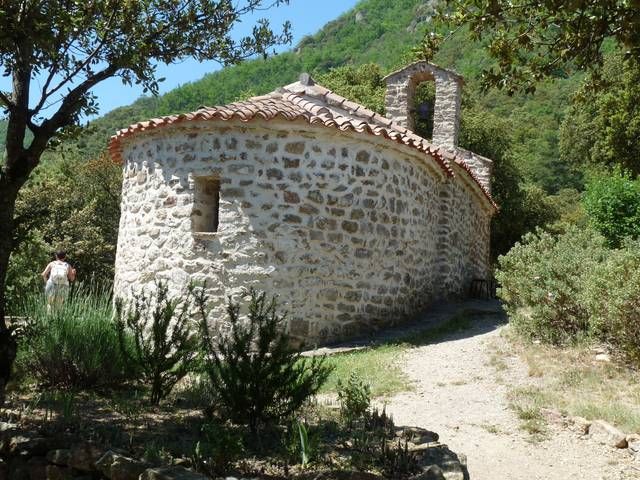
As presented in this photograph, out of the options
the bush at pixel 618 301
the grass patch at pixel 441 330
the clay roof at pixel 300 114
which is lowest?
the grass patch at pixel 441 330

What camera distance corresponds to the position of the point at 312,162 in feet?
27.8

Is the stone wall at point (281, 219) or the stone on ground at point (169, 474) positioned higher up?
the stone wall at point (281, 219)

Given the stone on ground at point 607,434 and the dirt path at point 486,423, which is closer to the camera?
the dirt path at point 486,423

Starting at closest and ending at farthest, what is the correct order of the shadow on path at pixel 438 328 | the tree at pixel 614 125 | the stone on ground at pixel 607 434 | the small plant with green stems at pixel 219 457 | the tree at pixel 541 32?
1. the small plant with green stems at pixel 219 457
2. the tree at pixel 541 32
3. the stone on ground at pixel 607 434
4. the shadow on path at pixel 438 328
5. the tree at pixel 614 125

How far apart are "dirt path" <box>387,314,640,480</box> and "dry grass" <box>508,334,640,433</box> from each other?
0.58 ft

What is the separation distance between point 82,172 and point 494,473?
19268 mm

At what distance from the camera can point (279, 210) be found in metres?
8.30

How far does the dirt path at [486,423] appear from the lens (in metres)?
4.30

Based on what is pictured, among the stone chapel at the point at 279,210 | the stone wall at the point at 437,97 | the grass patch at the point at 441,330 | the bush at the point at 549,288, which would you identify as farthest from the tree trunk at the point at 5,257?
the stone wall at the point at 437,97

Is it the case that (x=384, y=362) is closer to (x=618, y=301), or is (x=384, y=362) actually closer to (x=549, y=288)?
(x=549, y=288)

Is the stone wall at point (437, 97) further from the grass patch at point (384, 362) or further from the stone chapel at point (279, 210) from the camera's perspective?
the grass patch at point (384, 362)

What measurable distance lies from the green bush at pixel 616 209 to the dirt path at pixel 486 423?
14.4 ft

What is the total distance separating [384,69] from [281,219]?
20.6 meters

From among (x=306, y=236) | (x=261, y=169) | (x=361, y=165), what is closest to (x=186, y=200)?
(x=261, y=169)
